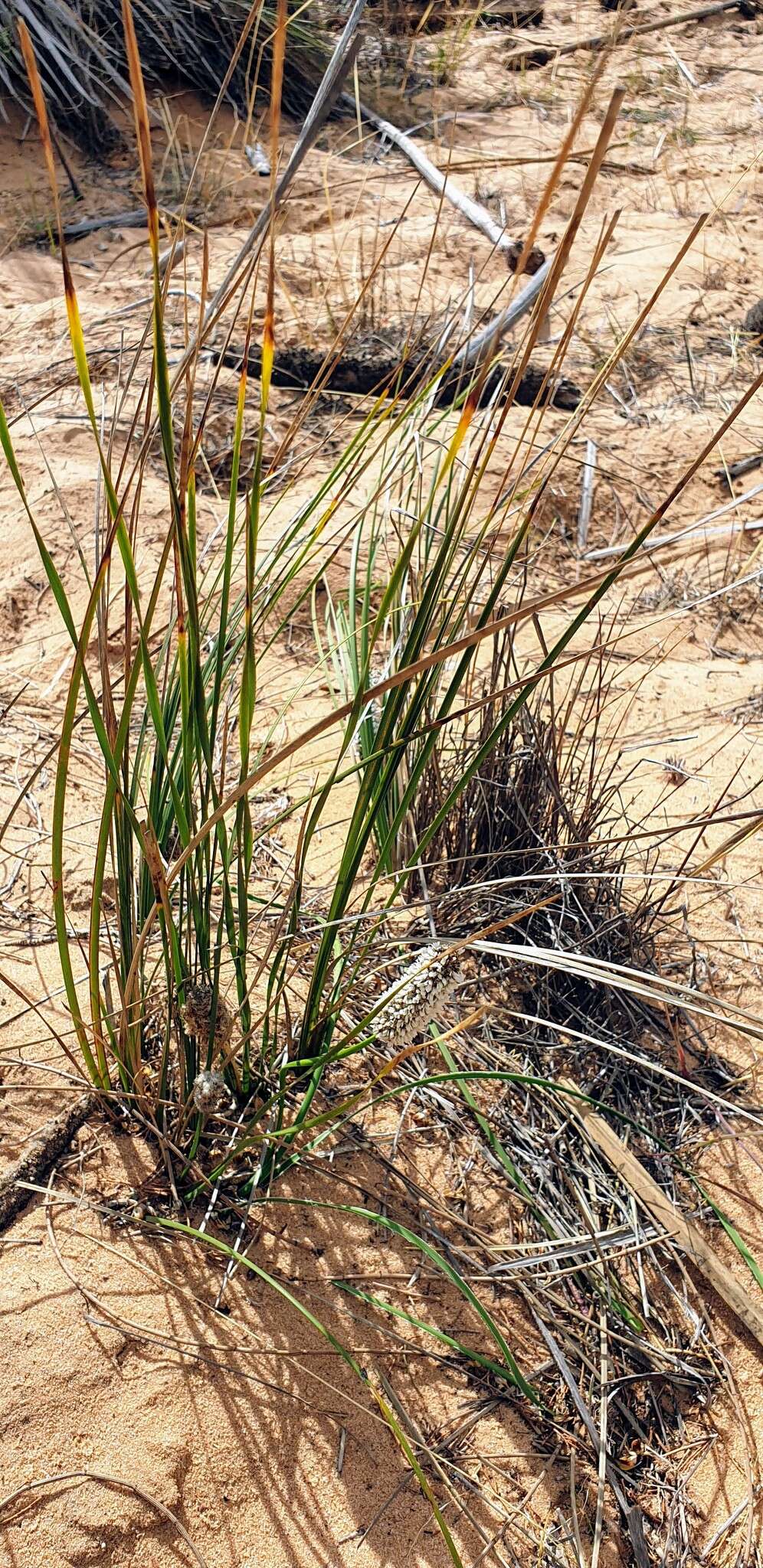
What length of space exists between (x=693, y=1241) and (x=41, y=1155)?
753 millimetres

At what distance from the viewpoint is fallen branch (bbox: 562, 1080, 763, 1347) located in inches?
51.3

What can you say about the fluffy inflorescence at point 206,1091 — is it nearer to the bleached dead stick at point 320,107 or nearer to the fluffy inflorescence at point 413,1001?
the fluffy inflorescence at point 413,1001

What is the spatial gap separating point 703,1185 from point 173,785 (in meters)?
0.85

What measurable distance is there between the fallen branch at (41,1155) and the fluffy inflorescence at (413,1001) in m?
0.34

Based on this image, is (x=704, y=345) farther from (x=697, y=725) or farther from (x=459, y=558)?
(x=697, y=725)

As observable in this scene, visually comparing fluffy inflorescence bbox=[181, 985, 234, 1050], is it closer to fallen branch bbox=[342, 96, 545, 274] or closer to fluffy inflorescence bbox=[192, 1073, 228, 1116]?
fluffy inflorescence bbox=[192, 1073, 228, 1116]

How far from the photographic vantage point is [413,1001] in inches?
50.5

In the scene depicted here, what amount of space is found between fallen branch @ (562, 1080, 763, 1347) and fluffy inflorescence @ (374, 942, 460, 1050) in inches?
8.1

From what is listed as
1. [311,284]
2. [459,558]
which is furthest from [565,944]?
[311,284]

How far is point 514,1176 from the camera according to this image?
1241mm

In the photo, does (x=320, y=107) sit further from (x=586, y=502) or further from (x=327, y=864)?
(x=586, y=502)

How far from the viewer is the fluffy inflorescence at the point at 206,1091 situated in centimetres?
113

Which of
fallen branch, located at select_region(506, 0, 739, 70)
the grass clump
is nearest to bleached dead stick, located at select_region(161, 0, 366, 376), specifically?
the grass clump

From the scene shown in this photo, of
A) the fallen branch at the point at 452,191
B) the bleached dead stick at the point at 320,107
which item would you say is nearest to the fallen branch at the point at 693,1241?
the bleached dead stick at the point at 320,107
